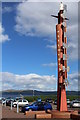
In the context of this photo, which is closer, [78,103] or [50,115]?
[50,115]

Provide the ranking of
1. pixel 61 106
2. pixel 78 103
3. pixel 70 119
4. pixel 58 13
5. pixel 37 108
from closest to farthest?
pixel 70 119, pixel 61 106, pixel 58 13, pixel 37 108, pixel 78 103

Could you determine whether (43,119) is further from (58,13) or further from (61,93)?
(58,13)

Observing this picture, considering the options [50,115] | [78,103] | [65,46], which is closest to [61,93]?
[50,115]

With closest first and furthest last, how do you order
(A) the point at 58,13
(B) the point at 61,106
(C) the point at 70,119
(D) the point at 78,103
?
(C) the point at 70,119, (B) the point at 61,106, (A) the point at 58,13, (D) the point at 78,103

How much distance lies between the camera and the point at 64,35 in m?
25.1

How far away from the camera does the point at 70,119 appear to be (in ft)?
69.2

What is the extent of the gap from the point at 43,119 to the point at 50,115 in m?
1.18

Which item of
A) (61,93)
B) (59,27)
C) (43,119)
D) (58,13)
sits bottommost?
(43,119)

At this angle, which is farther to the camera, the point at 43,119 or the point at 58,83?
the point at 58,83

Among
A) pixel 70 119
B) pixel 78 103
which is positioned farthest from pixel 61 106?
pixel 78 103

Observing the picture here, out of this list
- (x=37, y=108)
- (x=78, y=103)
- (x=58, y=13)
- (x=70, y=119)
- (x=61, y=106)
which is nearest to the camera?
(x=70, y=119)

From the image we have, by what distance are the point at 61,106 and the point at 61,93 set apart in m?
1.22

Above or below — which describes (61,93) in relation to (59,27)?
below

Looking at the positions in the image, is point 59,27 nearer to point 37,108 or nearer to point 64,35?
point 64,35
